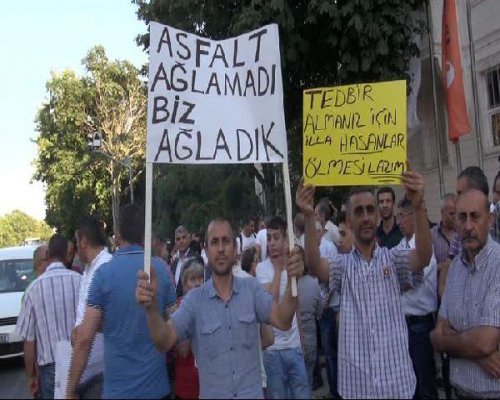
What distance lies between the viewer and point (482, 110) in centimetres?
1240

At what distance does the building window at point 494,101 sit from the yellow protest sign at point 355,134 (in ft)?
29.9

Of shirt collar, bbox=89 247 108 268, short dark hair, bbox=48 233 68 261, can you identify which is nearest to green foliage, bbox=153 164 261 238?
short dark hair, bbox=48 233 68 261

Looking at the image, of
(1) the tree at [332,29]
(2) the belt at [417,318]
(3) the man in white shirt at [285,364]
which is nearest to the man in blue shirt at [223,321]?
(3) the man in white shirt at [285,364]

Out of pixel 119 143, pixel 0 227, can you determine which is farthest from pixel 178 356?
pixel 0 227

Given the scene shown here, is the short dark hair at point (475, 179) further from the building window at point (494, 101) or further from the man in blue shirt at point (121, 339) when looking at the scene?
the building window at point (494, 101)

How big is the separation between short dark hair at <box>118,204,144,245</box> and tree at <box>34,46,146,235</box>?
40478mm

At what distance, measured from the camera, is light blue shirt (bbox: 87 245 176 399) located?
3676 mm

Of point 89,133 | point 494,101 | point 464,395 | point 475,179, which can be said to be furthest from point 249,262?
point 89,133

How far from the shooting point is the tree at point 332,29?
11.4 metres

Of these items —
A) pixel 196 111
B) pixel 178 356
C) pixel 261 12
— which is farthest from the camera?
pixel 261 12

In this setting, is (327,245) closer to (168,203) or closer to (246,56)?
(246,56)

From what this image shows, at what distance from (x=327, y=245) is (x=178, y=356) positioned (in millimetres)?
3337

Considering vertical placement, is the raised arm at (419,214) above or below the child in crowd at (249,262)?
above

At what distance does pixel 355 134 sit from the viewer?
3.97m
